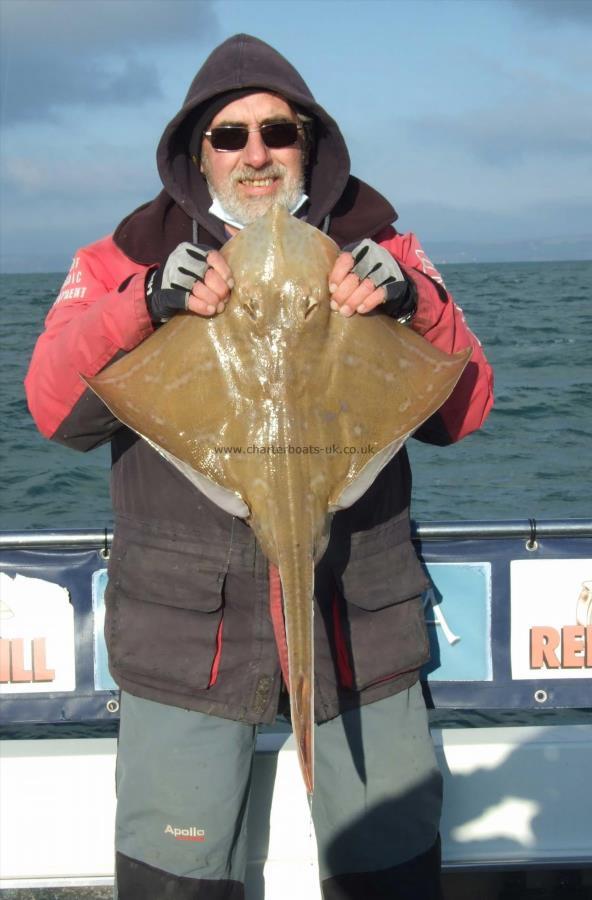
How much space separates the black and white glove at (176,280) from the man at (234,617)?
215mm

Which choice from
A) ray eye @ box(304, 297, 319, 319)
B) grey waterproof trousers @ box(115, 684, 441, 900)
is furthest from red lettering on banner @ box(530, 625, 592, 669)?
ray eye @ box(304, 297, 319, 319)

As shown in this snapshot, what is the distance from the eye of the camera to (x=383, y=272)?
2521 millimetres

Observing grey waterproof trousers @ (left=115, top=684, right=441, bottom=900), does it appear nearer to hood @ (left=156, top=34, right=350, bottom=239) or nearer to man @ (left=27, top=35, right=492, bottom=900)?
man @ (left=27, top=35, right=492, bottom=900)

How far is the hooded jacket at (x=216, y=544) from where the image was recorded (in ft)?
9.62

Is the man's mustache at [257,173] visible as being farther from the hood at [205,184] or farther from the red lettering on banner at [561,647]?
the red lettering on banner at [561,647]

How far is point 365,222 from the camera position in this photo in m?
3.26

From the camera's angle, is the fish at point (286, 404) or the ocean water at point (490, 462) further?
the ocean water at point (490, 462)

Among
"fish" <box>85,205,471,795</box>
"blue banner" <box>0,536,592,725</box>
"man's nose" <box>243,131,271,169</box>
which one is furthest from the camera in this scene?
"blue banner" <box>0,536,592,725</box>

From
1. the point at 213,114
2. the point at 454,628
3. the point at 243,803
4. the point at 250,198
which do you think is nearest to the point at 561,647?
the point at 454,628

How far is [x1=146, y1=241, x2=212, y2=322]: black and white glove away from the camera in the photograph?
2453mm

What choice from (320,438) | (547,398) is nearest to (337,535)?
(320,438)

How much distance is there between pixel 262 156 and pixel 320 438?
1.20 metres

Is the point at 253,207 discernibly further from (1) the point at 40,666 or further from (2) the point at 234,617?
(1) the point at 40,666

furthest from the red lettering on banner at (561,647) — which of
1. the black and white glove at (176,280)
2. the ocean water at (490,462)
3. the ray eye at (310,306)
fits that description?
the ocean water at (490,462)
